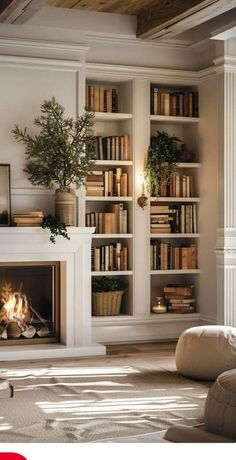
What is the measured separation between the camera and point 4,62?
5.60 meters

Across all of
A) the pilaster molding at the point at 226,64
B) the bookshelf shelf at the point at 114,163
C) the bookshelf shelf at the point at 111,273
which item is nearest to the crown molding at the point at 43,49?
the bookshelf shelf at the point at 114,163

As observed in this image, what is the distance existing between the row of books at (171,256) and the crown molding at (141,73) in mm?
1671

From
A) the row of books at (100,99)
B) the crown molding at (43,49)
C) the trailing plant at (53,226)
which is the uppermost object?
the crown molding at (43,49)

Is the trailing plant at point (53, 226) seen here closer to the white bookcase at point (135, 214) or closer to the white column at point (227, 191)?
the white bookcase at point (135, 214)

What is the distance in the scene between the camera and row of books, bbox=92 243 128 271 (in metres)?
6.29

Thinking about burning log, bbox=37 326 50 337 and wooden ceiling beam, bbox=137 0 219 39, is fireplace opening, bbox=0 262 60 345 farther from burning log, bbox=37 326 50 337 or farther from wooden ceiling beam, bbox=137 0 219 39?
wooden ceiling beam, bbox=137 0 219 39

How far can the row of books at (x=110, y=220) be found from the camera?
6.31 metres

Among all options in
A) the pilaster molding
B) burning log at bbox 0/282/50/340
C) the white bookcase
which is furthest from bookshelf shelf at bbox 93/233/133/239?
the pilaster molding

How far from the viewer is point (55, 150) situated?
17.9 ft

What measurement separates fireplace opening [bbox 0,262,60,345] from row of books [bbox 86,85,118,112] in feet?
5.40

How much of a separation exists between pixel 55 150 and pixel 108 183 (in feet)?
3.35

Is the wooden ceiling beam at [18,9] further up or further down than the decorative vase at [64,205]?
further up

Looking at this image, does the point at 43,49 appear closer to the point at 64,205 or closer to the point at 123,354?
the point at 64,205

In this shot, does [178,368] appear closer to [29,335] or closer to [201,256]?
[29,335]
